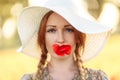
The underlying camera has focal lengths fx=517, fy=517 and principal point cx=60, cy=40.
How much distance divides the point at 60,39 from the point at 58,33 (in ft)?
0.08

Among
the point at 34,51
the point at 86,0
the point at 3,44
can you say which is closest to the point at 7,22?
the point at 3,44

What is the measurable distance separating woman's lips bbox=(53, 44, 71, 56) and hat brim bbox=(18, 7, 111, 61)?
0.08 meters

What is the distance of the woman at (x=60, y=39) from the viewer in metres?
1.83

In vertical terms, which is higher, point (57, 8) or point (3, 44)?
point (57, 8)

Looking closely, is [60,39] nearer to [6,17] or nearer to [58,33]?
[58,33]

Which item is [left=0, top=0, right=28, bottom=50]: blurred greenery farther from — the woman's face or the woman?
the woman's face

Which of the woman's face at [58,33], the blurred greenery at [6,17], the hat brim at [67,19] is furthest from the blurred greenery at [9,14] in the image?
the woman's face at [58,33]

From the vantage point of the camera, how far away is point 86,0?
9.05ft

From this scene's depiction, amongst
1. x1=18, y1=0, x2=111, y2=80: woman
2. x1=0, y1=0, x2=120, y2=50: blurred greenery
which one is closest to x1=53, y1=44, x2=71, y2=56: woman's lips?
x1=18, y1=0, x2=111, y2=80: woman

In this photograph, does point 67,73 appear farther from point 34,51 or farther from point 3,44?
point 3,44

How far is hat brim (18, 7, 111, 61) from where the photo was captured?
1.82 m

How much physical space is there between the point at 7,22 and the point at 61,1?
36.6 inches

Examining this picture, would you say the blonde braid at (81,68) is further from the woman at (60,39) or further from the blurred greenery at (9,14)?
the blurred greenery at (9,14)

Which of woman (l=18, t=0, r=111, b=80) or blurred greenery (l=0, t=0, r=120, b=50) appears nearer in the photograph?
woman (l=18, t=0, r=111, b=80)
